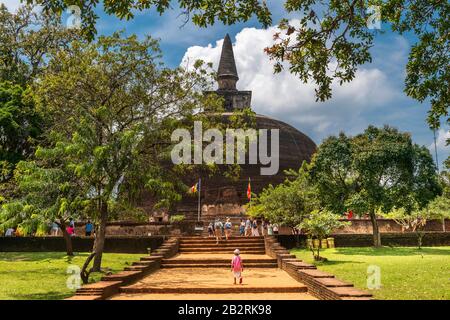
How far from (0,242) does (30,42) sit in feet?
32.9

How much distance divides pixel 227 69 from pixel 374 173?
100 ft

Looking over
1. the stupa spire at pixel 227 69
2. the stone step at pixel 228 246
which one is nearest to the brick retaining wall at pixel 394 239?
the stone step at pixel 228 246

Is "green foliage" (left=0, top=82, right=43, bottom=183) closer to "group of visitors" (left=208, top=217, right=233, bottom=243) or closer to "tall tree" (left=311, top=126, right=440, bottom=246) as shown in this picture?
"group of visitors" (left=208, top=217, right=233, bottom=243)

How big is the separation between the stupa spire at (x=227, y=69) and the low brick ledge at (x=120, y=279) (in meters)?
35.5

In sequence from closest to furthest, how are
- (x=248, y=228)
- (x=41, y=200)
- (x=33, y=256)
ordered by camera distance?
(x=41, y=200)
(x=33, y=256)
(x=248, y=228)

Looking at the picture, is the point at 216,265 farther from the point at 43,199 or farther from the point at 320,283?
the point at 320,283

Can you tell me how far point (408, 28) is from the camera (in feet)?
36.0

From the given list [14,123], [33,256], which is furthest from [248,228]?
[14,123]

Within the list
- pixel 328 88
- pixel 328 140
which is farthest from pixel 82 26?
pixel 328 140

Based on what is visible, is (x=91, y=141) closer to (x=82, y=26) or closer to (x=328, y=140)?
(x=82, y=26)

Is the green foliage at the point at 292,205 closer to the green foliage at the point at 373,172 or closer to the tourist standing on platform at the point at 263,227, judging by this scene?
the green foliage at the point at 373,172

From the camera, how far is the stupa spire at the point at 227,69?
5193 cm

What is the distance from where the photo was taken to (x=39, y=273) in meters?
15.4

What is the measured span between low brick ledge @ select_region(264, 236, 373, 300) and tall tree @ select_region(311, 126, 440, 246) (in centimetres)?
1015
